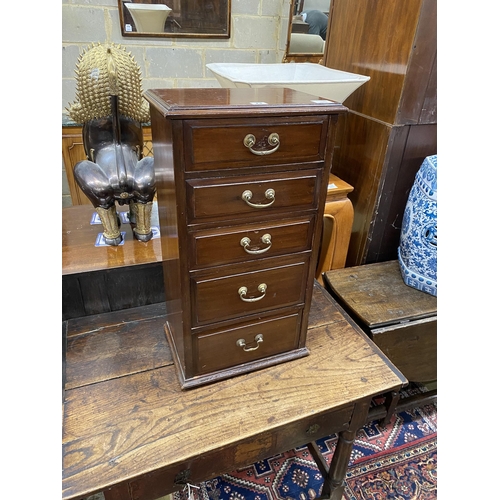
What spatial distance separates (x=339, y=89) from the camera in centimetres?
119

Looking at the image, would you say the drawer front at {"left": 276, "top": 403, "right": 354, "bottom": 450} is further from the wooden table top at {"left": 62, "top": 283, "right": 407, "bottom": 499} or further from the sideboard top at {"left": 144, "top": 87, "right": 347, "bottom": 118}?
the sideboard top at {"left": 144, "top": 87, "right": 347, "bottom": 118}

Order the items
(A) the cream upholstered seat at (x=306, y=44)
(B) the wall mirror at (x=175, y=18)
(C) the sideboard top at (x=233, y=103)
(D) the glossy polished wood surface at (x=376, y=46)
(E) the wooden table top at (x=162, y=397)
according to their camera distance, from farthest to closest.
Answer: (A) the cream upholstered seat at (x=306, y=44), (B) the wall mirror at (x=175, y=18), (D) the glossy polished wood surface at (x=376, y=46), (E) the wooden table top at (x=162, y=397), (C) the sideboard top at (x=233, y=103)

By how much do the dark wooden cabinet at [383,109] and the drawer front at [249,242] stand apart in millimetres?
689

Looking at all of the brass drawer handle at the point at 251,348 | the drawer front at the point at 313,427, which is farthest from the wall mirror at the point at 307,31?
the drawer front at the point at 313,427

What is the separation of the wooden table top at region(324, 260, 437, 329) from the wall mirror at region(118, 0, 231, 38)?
1638mm

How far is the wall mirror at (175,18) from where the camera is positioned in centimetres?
199

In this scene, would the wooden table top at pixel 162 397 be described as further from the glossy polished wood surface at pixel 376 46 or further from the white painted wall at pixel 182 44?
the white painted wall at pixel 182 44

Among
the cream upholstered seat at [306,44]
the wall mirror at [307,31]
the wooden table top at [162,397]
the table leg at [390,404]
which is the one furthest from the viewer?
the cream upholstered seat at [306,44]

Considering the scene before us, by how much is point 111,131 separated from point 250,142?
557mm

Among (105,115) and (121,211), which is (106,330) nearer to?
(121,211)

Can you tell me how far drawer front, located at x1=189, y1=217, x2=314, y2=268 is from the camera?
2.27 feet

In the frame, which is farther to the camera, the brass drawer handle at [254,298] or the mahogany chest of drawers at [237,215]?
the brass drawer handle at [254,298]

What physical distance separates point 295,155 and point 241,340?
0.42 m

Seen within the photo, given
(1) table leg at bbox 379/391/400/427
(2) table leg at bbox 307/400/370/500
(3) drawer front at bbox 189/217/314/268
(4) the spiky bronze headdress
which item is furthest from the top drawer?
(1) table leg at bbox 379/391/400/427
